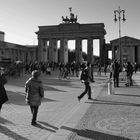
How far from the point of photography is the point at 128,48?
113625 millimetres

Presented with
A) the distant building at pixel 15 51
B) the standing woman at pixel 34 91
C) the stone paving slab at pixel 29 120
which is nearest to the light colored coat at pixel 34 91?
the standing woman at pixel 34 91

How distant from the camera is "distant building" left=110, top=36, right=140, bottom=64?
106825mm

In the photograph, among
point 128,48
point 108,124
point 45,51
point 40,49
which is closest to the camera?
point 108,124

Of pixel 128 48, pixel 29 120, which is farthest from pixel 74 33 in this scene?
pixel 29 120

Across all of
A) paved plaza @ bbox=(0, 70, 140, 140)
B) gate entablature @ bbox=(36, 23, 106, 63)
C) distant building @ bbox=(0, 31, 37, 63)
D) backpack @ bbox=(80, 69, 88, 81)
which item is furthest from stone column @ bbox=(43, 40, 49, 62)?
paved plaza @ bbox=(0, 70, 140, 140)

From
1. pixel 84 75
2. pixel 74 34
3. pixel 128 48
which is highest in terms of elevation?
pixel 74 34

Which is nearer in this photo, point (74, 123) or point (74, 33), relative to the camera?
point (74, 123)

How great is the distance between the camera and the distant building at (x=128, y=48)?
10682 centimetres

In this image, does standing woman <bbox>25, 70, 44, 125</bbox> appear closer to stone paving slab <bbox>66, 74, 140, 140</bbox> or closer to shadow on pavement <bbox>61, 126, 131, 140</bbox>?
stone paving slab <bbox>66, 74, 140, 140</bbox>

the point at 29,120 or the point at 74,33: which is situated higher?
the point at 74,33

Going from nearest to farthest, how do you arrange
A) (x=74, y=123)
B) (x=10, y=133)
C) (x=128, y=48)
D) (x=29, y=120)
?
(x=10, y=133) < (x=74, y=123) < (x=29, y=120) < (x=128, y=48)

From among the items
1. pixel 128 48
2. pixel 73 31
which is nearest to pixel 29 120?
pixel 73 31

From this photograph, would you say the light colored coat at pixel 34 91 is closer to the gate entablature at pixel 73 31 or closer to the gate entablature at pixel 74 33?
the gate entablature at pixel 74 33

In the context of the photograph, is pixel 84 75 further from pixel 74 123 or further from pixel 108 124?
pixel 108 124
